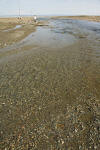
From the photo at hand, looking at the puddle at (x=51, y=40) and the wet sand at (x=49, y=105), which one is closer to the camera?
the wet sand at (x=49, y=105)

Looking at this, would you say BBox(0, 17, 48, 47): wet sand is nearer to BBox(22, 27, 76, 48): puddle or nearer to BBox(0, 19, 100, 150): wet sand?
BBox(22, 27, 76, 48): puddle

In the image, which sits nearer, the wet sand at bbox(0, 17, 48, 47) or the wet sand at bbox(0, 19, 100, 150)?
the wet sand at bbox(0, 19, 100, 150)

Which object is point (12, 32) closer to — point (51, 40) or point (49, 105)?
point (51, 40)

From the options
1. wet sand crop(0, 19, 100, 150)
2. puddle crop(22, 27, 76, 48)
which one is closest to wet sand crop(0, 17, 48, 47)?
puddle crop(22, 27, 76, 48)

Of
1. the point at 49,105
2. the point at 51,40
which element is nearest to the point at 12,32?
the point at 51,40

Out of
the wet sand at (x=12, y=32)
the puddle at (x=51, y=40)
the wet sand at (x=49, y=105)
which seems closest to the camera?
the wet sand at (x=49, y=105)

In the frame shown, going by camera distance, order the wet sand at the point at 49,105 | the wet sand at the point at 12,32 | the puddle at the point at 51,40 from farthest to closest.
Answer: the wet sand at the point at 12,32 < the puddle at the point at 51,40 < the wet sand at the point at 49,105

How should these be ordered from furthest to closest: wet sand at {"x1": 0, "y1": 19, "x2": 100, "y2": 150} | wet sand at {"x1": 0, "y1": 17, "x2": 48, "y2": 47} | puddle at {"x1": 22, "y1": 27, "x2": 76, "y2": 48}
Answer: wet sand at {"x1": 0, "y1": 17, "x2": 48, "y2": 47}
puddle at {"x1": 22, "y1": 27, "x2": 76, "y2": 48}
wet sand at {"x1": 0, "y1": 19, "x2": 100, "y2": 150}

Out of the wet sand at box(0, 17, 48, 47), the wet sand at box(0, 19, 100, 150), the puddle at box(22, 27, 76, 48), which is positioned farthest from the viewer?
the wet sand at box(0, 17, 48, 47)

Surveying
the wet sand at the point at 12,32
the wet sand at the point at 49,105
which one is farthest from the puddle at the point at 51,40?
the wet sand at the point at 49,105

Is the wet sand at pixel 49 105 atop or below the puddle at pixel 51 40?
below

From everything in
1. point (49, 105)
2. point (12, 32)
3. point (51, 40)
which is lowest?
point (49, 105)

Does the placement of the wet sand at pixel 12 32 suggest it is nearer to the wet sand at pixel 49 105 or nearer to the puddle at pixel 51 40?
the puddle at pixel 51 40

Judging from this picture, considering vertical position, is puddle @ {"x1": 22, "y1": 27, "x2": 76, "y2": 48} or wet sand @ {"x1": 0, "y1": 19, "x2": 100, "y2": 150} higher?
puddle @ {"x1": 22, "y1": 27, "x2": 76, "y2": 48}
